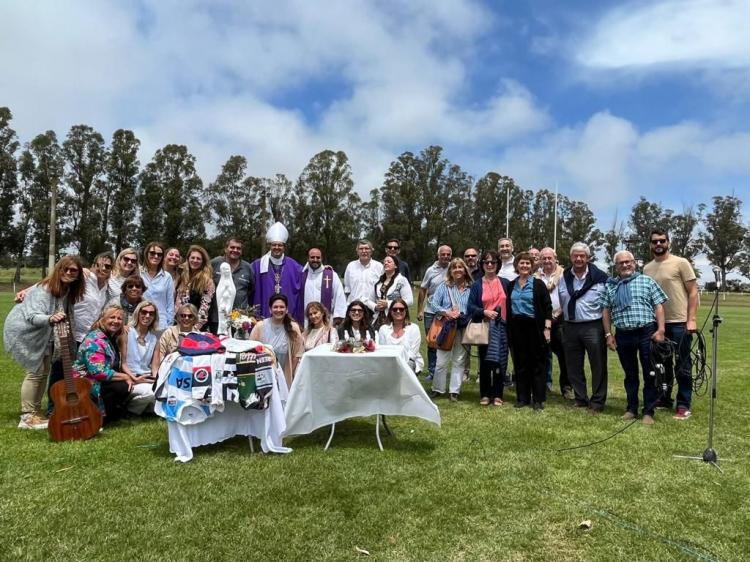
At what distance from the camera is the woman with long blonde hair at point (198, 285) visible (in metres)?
6.30

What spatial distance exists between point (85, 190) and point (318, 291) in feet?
138

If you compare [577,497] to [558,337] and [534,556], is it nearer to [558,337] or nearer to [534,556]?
[534,556]

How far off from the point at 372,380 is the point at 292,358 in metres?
1.21

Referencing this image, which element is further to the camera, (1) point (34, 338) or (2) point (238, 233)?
(2) point (238, 233)

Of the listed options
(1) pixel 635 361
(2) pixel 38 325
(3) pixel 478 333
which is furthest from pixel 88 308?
(1) pixel 635 361

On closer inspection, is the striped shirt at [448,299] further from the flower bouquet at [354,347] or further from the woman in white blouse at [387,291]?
the flower bouquet at [354,347]

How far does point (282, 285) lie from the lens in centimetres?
681

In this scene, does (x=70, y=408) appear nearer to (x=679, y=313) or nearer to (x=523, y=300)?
(x=523, y=300)

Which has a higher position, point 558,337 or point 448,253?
point 448,253

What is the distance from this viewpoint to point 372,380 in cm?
471

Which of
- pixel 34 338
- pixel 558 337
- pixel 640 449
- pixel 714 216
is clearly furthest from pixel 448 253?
pixel 714 216

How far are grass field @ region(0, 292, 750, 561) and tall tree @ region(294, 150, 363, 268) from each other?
4179cm

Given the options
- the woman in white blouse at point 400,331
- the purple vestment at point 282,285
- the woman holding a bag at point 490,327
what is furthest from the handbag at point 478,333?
the purple vestment at point 282,285

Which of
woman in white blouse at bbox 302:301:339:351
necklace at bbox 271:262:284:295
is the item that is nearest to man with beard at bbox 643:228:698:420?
woman in white blouse at bbox 302:301:339:351
